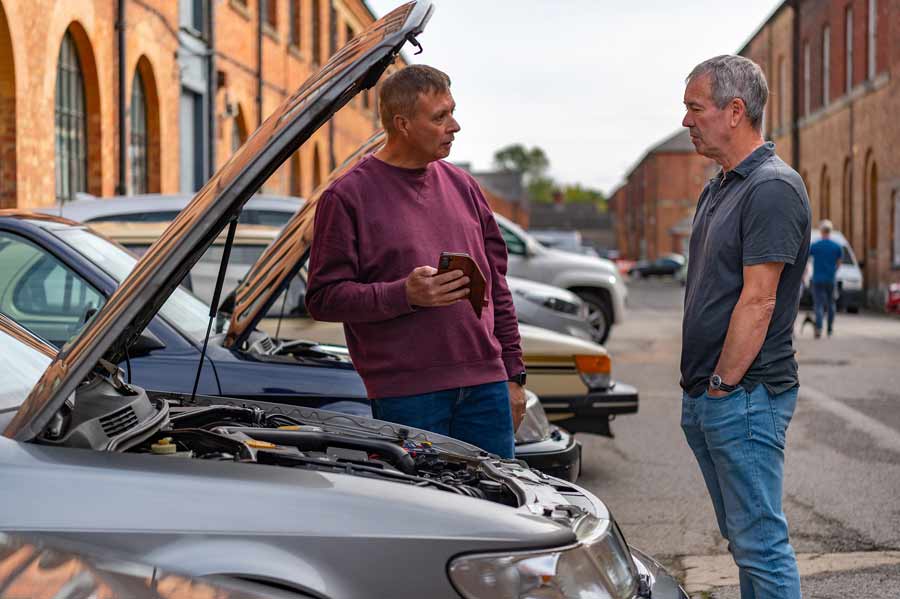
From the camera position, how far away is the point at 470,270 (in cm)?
351

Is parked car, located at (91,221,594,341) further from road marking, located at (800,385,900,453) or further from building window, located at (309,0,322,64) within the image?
building window, located at (309,0,322,64)

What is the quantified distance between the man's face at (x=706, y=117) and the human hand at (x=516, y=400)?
1.07m

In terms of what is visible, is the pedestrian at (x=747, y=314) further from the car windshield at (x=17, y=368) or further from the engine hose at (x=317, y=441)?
the car windshield at (x=17, y=368)

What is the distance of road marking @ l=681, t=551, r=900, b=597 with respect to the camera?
512cm

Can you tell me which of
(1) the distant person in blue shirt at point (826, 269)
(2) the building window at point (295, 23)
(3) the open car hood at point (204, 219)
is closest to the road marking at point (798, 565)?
(3) the open car hood at point (204, 219)

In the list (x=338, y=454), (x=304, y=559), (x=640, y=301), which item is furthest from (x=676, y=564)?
(x=640, y=301)

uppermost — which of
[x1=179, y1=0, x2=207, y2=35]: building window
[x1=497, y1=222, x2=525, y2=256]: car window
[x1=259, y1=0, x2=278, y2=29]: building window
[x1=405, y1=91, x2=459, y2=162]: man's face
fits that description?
[x1=259, y1=0, x2=278, y2=29]: building window

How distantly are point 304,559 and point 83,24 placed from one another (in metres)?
14.2

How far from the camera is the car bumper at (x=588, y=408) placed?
7.38 meters

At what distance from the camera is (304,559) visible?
2.41 m

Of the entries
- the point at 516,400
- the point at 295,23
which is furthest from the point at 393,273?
the point at 295,23

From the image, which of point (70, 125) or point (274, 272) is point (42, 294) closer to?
point (274, 272)

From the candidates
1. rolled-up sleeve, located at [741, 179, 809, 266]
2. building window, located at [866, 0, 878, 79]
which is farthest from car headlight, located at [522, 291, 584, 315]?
building window, located at [866, 0, 878, 79]

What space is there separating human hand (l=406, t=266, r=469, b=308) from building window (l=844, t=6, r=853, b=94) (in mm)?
34449
